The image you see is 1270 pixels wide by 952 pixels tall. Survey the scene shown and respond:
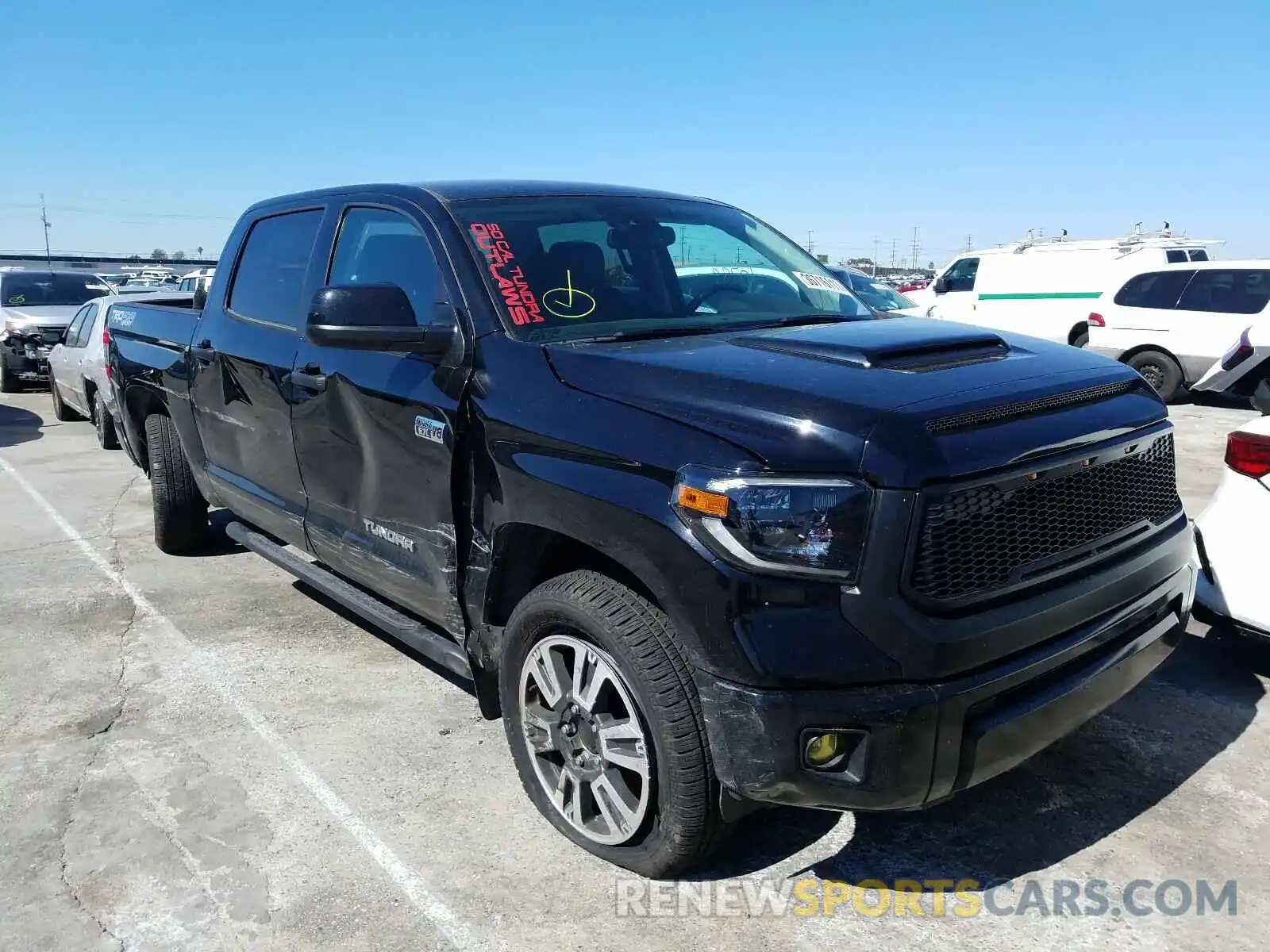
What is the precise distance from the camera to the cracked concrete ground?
2.65m

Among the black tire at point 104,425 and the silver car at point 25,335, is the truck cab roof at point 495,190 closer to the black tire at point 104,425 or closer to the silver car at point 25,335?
the black tire at point 104,425

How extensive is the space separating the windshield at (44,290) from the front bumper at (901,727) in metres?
16.4

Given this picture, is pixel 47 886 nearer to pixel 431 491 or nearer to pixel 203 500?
pixel 431 491

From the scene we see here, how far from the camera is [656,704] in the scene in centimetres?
249

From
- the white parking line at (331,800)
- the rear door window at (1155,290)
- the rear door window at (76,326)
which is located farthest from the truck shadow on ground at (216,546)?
the rear door window at (1155,290)

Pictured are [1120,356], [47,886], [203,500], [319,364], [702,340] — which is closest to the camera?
[47,886]

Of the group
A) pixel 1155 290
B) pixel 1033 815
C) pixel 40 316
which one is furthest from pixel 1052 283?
pixel 40 316

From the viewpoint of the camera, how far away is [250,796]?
131 inches

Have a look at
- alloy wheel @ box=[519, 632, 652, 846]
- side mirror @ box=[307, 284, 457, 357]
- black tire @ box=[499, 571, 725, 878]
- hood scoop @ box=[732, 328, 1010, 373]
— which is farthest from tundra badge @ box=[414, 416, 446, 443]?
hood scoop @ box=[732, 328, 1010, 373]

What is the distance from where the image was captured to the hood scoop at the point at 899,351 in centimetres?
271

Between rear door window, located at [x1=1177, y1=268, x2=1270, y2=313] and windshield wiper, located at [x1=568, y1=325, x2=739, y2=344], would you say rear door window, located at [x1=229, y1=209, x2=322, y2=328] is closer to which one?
windshield wiper, located at [x1=568, y1=325, x2=739, y2=344]

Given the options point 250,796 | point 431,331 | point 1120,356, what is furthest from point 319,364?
point 1120,356

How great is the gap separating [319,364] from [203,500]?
261 cm

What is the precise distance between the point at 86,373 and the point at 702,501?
9996 millimetres
